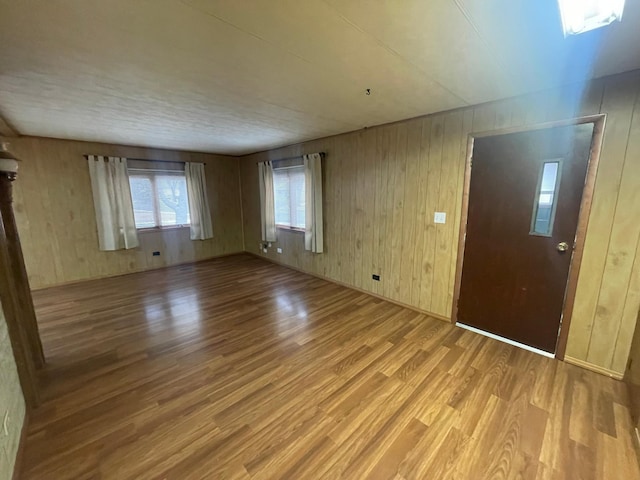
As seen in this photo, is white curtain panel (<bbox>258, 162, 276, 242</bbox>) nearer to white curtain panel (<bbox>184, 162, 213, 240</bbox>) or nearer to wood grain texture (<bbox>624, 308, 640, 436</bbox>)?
white curtain panel (<bbox>184, 162, 213, 240</bbox>)

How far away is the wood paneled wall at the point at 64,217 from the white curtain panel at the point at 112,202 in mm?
141

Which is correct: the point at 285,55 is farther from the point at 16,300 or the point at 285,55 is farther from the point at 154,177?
the point at 154,177

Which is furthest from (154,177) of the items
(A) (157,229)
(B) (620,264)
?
(B) (620,264)

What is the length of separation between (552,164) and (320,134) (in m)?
2.62

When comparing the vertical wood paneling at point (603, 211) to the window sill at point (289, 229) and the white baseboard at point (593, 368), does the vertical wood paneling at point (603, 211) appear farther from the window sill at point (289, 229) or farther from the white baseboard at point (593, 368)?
the window sill at point (289, 229)

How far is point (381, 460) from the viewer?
1403 mm

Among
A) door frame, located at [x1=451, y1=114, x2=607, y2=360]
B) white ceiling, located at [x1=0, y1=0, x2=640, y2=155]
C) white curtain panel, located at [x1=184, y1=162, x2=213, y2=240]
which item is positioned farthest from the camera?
white curtain panel, located at [x1=184, y1=162, x2=213, y2=240]

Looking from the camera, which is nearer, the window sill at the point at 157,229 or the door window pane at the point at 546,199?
the door window pane at the point at 546,199

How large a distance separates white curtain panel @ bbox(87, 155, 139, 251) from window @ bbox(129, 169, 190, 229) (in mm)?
190

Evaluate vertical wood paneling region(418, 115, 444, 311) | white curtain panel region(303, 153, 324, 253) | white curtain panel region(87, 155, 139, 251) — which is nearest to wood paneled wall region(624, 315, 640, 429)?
vertical wood paneling region(418, 115, 444, 311)

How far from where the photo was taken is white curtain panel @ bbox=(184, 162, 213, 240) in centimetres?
506

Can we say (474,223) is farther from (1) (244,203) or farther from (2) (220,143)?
(1) (244,203)

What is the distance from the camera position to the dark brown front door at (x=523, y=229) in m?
2.08

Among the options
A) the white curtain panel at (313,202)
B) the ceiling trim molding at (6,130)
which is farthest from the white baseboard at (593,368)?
the ceiling trim molding at (6,130)
